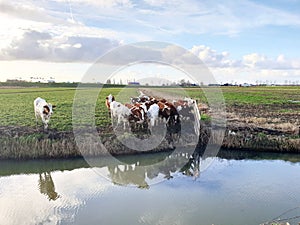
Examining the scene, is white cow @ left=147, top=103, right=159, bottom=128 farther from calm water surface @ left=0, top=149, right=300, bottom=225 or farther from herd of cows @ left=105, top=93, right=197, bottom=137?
calm water surface @ left=0, top=149, right=300, bottom=225

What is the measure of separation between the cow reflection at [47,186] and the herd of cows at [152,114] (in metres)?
3.11

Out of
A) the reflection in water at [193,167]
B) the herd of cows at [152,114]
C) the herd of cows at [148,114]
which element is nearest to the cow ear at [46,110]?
the herd of cows at [148,114]

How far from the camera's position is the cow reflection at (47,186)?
730 centimetres

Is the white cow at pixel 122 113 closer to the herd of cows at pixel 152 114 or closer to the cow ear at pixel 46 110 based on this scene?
the herd of cows at pixel 152 114

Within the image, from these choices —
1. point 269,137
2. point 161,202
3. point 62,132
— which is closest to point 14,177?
point 62,132

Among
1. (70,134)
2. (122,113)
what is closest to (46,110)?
(70,134)

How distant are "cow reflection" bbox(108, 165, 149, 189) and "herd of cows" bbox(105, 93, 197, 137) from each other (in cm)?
195

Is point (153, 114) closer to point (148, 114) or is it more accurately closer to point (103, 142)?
point (148, 114)

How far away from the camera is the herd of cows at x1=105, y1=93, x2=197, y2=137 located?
11.0 meters

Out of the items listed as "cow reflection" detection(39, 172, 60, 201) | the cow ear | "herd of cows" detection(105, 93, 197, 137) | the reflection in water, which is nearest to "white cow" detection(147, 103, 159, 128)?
"herd of cows" detection(105, 93, 197, 137)

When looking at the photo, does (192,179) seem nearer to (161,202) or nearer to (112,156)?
(161,202)

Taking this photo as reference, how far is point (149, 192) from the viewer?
7.35m

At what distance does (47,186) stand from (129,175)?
1994mm

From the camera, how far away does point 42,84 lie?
29812 millimetres
